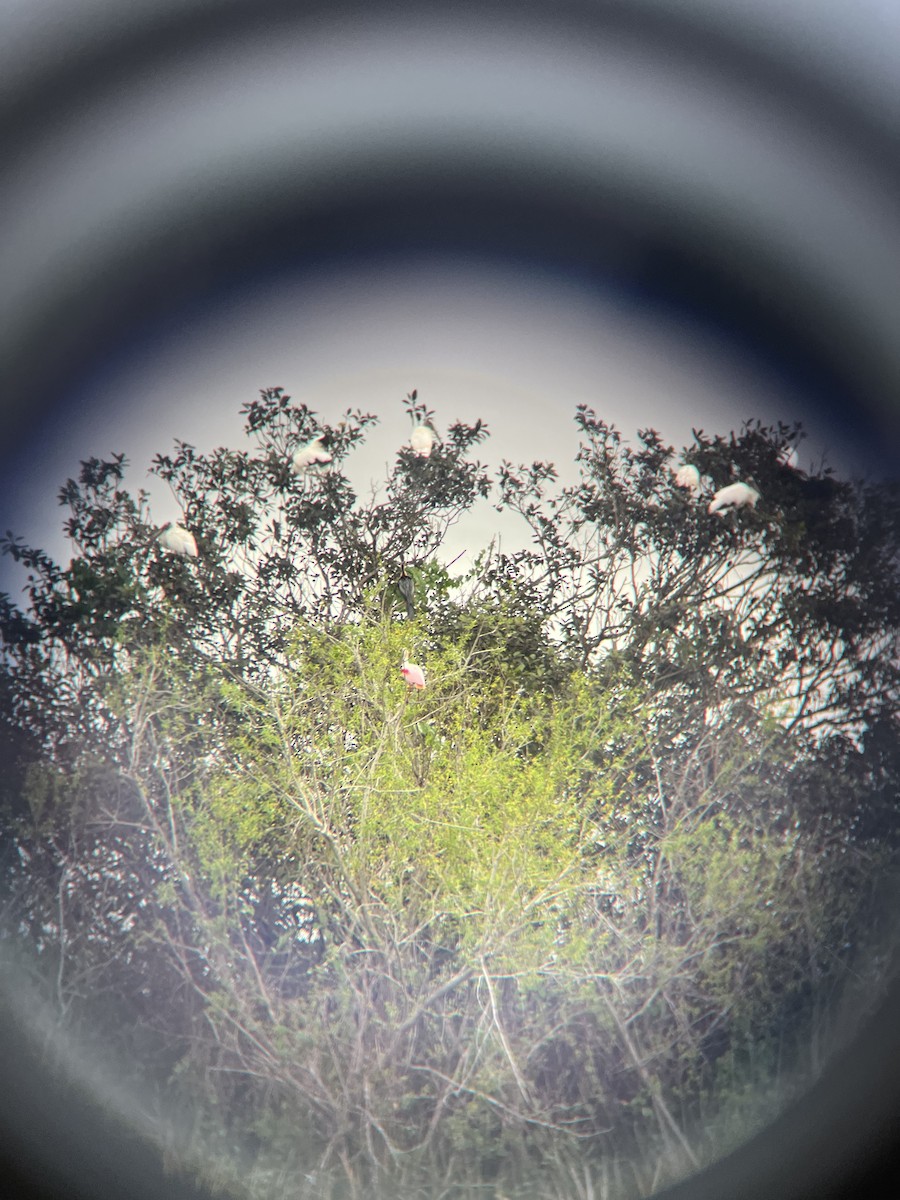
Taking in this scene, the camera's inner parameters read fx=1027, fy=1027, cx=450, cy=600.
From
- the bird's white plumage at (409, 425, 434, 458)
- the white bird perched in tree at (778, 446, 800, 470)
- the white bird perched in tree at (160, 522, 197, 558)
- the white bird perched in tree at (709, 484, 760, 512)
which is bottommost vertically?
the white bird perched in tree at (160, 522, 197, 558)

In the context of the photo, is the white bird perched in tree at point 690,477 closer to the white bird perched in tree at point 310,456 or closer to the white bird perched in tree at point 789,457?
the white bird perched in tree at point 789,457

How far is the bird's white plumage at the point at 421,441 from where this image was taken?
→ 5.65 feet

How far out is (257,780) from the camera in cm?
165

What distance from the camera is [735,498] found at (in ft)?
5.55

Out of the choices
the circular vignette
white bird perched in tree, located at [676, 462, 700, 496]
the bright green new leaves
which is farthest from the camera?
white bird perched in tree, located at [676, 462, 700, 496]

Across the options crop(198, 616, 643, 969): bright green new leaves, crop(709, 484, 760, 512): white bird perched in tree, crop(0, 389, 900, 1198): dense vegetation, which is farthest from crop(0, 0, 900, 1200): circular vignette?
crop(198, 616, 643, 969): bright green new leaves

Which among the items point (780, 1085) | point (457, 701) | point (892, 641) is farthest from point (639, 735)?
point (780, 1085)

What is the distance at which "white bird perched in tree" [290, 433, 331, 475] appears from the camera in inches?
67.9

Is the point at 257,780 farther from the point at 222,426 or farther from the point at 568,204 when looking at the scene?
the point at 568,204

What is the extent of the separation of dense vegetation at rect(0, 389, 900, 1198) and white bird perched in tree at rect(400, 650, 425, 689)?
0.05 ft

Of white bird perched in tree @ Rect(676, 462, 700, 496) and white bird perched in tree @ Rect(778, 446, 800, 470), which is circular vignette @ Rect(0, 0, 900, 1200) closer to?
white bird perched in tree @ Rect(778, 446, 800, 470)

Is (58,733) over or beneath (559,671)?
beneath


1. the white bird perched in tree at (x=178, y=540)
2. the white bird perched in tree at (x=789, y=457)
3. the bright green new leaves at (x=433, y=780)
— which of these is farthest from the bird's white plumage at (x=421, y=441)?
the white bird perched in tree at (x=789, y=457)

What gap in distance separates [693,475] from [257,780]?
87 centimetres
